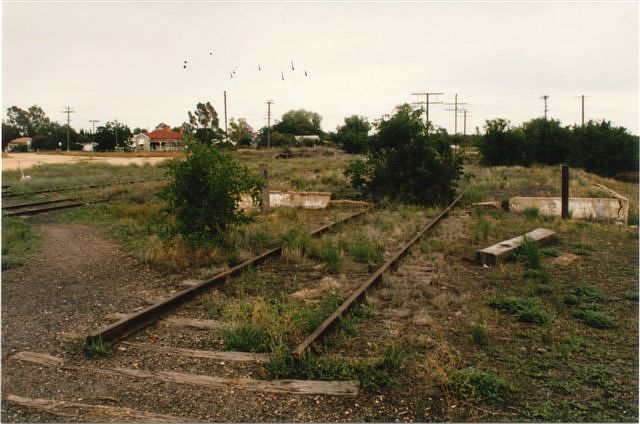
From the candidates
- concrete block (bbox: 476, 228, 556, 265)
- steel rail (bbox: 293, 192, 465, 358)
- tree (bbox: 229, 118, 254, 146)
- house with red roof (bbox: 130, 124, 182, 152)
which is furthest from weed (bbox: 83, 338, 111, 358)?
house with red roof (bbox: 130, 124, 182, 152)

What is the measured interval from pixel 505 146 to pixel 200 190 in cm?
3622

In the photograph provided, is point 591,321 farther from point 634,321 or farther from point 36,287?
point 36,287

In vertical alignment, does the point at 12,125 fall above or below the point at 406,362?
above

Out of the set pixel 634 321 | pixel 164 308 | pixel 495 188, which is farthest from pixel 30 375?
pixel 495 188

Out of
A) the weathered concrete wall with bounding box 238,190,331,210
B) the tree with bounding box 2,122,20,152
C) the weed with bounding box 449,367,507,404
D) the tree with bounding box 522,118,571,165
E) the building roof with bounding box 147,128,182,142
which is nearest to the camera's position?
the weed with bounding box 449,367,507,404

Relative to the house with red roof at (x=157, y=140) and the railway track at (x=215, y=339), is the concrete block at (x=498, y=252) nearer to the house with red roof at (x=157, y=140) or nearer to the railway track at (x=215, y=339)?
the railway track at (x=215, y=339)

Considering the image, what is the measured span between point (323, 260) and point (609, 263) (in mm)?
4582

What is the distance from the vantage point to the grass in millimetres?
8250

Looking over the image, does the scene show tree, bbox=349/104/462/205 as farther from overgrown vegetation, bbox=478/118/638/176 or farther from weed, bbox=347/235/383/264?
overgrown vegetation, bbox=478/118/638/176

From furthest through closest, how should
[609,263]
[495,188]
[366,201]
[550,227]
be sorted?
[495,188] < [366,201] < [550,227] < [609,263]

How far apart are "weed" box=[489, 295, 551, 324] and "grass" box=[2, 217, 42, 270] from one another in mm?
7177

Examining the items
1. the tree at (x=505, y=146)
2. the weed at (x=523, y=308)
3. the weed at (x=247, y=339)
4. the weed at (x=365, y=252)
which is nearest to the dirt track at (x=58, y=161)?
the tree at (x=505, y=146)

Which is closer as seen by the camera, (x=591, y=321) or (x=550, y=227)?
(x=591, y=321)

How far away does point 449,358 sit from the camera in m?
4.46
